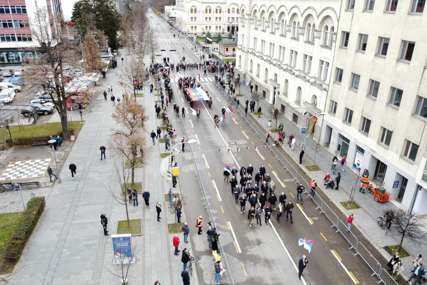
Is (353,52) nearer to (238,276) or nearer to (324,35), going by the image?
(324,35)

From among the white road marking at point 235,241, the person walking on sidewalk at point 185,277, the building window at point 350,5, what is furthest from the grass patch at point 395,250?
the building window at point 350,5

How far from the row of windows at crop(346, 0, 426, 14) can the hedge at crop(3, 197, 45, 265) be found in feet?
89.5

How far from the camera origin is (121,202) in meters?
24.0

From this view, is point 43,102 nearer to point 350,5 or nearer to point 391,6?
point 350,5

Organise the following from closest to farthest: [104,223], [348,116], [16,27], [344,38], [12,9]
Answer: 1. [104,223]
2. [344,38]
3. [348,116]
4. [12,9]
5. [16,27]

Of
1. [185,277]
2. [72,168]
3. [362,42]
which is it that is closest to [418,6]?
[362,42]

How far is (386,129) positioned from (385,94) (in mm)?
2560

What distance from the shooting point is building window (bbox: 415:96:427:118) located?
875 inches

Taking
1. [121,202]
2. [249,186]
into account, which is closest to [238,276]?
[249,186]

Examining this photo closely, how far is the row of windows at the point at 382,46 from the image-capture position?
76.6 feet

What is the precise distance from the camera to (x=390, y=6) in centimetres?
2472

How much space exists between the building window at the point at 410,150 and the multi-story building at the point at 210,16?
10416 centimetres

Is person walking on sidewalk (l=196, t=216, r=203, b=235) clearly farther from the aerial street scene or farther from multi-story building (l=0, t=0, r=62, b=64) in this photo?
multi-story building (l=0, t=0, r=62, b=64)

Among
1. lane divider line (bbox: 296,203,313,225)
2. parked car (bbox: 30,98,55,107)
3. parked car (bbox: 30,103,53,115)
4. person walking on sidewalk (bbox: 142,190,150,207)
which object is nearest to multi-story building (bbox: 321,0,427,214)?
lane divider line (bbox: 296,203,313,225)
